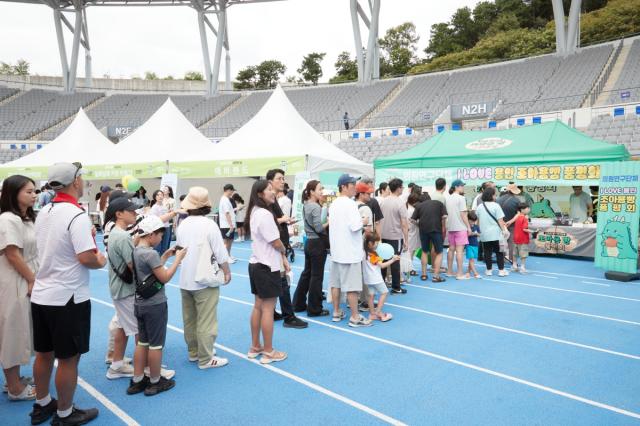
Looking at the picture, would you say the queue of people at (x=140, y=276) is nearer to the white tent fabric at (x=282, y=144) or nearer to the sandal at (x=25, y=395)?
the sandal at (x=25, y=395)

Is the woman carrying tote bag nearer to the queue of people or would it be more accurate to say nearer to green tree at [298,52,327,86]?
the queue of people

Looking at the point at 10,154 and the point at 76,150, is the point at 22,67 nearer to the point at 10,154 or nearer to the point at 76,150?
the point at 10,154

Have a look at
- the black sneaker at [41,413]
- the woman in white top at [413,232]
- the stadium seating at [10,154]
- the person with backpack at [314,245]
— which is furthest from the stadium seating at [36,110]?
the black sneaker at [41,413]

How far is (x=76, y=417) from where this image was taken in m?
3.00

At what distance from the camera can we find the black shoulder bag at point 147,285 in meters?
3.31

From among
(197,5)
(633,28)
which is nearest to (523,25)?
(633,28)

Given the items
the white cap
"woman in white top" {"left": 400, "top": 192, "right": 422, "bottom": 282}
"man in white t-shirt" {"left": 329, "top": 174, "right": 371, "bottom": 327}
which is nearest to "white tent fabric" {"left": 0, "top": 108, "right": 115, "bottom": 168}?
"woman in white top" {"left": 400, "top": 192, "right": 422, "bottom": 282}

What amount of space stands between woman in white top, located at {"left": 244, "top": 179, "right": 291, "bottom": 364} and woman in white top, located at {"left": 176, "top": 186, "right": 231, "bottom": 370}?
0.32 m

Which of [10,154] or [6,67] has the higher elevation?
[6,67]

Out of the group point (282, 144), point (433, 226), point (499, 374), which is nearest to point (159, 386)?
point (499, 374)

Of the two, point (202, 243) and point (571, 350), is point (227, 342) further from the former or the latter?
point (571, 350)

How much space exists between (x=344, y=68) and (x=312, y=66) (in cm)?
386

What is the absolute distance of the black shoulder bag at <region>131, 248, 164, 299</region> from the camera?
331 cm

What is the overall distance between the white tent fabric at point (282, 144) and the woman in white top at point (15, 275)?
25.2ft
